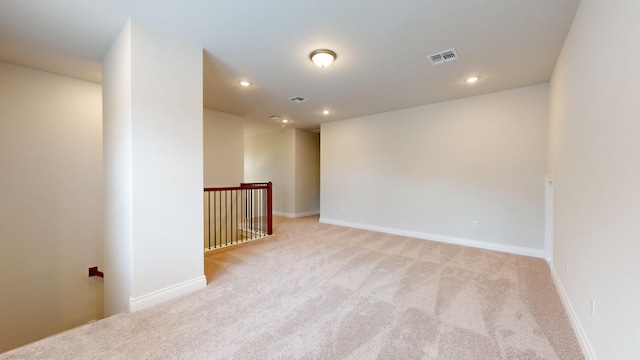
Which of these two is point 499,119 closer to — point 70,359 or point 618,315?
point 618,315

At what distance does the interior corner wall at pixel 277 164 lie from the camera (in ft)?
24.7

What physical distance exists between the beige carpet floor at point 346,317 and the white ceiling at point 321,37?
2.75m

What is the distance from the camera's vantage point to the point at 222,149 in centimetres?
588

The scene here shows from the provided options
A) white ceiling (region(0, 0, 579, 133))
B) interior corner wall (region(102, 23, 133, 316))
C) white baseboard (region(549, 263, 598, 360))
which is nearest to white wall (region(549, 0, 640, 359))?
white baseboard (region(549, 263, 598, 360))

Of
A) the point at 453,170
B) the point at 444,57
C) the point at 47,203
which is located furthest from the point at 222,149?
the point at 453,170

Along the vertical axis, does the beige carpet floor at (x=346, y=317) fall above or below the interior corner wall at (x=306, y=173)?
below

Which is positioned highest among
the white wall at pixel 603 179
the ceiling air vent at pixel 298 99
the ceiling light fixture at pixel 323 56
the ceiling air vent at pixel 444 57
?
the ceiling air vent at pixel 298 99

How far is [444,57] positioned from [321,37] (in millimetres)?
1576

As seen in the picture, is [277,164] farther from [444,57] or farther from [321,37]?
[444,57]

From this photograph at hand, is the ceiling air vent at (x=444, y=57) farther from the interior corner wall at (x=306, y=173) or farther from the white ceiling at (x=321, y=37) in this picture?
the interior corner wall at (x=306, y=173)

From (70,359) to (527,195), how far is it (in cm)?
569

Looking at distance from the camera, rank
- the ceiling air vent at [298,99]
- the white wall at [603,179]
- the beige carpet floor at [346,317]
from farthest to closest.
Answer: the ceiling air vent at [298,99], the beige carpet floor at [346,317], the white wall at [603,179]

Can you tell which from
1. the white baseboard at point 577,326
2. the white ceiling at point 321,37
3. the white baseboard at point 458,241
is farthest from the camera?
the white baseboard at point 458,241

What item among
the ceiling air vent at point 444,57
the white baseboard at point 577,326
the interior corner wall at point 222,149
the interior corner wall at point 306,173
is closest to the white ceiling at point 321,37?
the ceiling air vent at point 444,57
